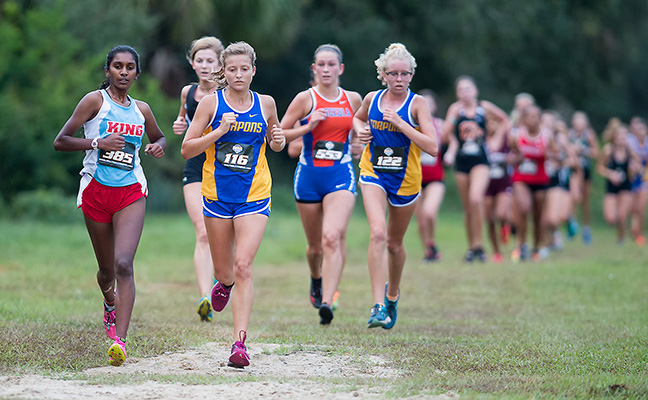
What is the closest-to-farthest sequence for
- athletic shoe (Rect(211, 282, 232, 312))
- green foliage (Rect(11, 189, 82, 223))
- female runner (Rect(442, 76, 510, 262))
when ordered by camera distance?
athletic shoe (Rect(211, 282, 232, 312)), female runner (Rect(442, 76, 510, 262)), green foliage (Rect(11, 189, 82, 223))

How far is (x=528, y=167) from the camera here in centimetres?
1566

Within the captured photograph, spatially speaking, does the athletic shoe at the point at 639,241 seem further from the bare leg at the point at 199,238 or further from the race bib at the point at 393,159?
the bare leg at the point at 199,238

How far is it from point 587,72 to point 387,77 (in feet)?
97.9

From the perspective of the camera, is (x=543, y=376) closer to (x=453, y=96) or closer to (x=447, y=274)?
(x=447, y=274)

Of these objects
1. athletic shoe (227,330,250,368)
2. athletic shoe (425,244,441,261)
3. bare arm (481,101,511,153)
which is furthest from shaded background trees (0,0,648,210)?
athletic shoe (227,330,250,368)

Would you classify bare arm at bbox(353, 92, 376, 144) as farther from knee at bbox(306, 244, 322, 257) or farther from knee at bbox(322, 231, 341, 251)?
knee at bbox(306, 244, 322, 257)

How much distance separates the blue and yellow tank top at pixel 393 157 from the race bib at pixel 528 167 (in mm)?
7793

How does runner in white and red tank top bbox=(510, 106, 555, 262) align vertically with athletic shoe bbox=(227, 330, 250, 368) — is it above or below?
above

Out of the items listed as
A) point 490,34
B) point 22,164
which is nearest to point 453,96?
point 490,34

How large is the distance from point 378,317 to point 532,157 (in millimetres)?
8399

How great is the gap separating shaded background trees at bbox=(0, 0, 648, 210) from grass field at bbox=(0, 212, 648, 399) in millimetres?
3605

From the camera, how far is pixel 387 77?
8.17m

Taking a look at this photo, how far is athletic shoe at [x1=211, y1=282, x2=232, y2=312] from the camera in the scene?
7.05 meters

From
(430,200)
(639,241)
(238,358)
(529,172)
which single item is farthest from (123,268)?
(639,241)
